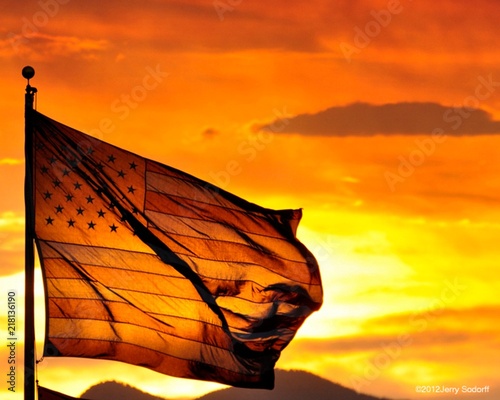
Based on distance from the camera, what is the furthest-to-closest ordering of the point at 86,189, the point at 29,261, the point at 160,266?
the point at 160,266 → the point at 86,189 → the point at 29,261

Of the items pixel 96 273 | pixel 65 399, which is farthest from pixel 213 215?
pixel 65 399

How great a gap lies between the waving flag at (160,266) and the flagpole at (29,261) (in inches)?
8.8

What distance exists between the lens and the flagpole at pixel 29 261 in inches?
1500

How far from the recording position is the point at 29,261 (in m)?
38.7

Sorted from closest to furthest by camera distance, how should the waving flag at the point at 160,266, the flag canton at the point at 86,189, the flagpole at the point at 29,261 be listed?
the flagpole at the point at 29,261 → the waving flag at the point at 160,266 → the flag canton at the point at 86,189

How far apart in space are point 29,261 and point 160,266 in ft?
Answer: 11.7

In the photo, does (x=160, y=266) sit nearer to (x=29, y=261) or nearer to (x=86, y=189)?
(x=86, y=189)

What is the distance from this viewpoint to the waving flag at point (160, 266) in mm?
39500

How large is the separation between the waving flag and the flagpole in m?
0.22

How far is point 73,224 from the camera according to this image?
39719 mm

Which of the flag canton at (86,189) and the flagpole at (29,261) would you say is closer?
the flagpole at (29,261)

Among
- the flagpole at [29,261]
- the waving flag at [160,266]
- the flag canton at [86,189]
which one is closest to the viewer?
the flagpole at [29,261]

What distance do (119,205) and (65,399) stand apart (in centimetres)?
544

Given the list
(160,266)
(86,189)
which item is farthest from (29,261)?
(160,266)
